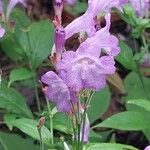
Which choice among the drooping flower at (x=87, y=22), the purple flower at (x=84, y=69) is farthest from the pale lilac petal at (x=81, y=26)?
the purple flower at (x=84, y=69)

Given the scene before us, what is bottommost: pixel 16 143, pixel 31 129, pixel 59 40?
pixel 16 143

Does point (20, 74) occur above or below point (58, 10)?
below

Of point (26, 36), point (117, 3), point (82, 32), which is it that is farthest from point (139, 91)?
point (82, 32)

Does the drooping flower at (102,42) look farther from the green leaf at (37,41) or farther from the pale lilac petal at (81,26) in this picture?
the green leaf at (37,41)

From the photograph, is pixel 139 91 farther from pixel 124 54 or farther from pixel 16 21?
pixel 16 21

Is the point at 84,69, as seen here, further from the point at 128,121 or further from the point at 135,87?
the point at 135,87

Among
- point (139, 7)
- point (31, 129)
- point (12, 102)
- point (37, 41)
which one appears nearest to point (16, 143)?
point (12, 102)

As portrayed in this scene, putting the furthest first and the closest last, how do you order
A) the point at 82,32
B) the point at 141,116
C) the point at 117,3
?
the point at 141,116, the point at 117,3, the point at 82,32

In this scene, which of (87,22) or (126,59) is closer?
(87,22)
